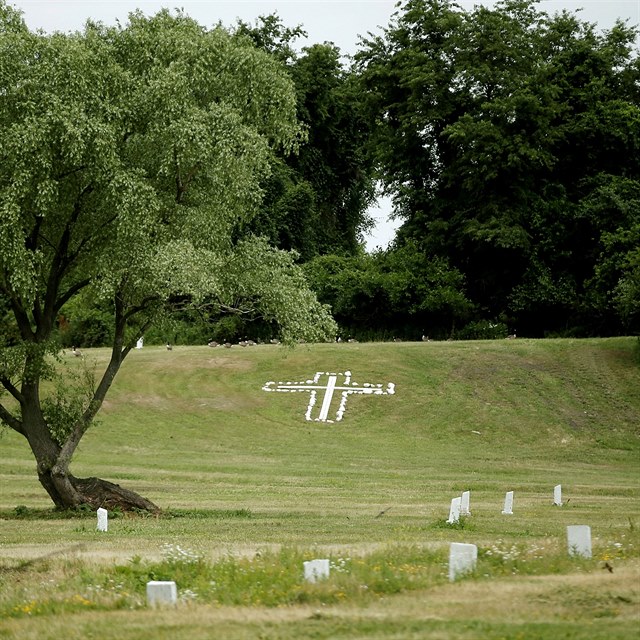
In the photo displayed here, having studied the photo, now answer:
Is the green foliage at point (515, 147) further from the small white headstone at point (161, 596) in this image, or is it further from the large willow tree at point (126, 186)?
the small white headstone at point (161, 596)

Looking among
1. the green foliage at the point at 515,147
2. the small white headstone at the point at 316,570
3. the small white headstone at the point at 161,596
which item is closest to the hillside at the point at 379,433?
the green foliage at the point at 515,147

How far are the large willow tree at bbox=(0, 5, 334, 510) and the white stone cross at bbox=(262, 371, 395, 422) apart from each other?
2249 cm

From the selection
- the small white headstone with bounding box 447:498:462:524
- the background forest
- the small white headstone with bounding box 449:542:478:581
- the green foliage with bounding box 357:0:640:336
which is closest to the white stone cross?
the background forest

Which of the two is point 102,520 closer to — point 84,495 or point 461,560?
point 84,495

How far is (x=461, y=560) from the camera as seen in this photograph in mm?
12227

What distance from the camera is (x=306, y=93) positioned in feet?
250

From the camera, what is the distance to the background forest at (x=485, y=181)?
5991cm

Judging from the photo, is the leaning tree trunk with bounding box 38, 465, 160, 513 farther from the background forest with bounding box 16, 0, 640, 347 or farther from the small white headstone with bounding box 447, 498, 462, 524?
the background forest with bounding box 16, 0, 640, 347

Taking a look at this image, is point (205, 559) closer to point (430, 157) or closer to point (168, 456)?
point (168, 456)

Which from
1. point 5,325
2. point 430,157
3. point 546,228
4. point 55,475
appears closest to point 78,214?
point 5,325

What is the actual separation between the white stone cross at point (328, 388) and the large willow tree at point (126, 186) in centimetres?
2249

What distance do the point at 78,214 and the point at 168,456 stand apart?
56.1 feet

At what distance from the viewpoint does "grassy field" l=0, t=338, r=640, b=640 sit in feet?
35.3

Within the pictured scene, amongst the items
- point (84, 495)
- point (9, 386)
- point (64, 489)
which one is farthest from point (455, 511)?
point (9, 386)
